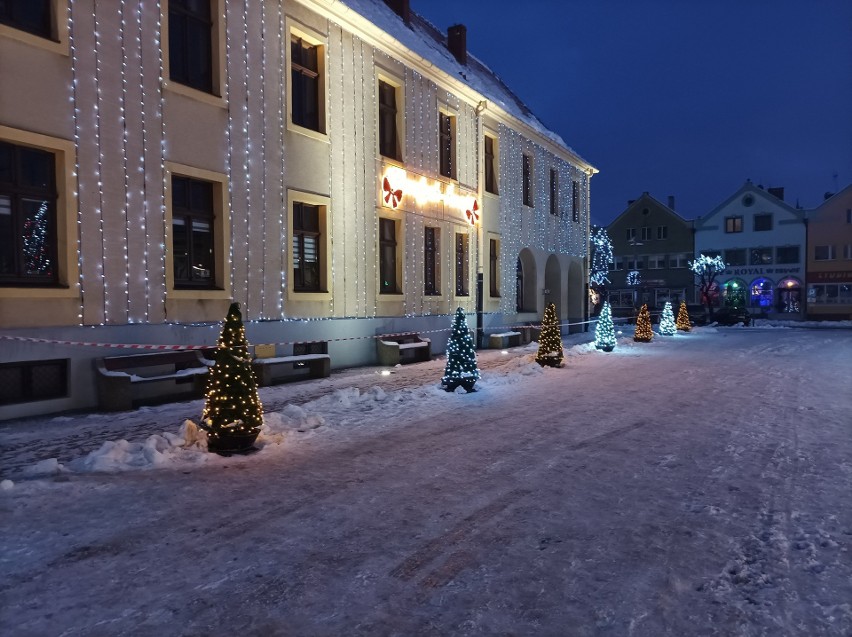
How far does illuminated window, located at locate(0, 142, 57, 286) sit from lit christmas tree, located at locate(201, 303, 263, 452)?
4291mm

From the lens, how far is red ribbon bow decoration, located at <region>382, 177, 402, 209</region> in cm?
1617

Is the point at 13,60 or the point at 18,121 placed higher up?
the point at 13,60

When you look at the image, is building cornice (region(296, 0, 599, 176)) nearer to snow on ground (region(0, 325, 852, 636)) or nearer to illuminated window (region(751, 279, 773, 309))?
snow on ground (region(0, 325, 852, 636))

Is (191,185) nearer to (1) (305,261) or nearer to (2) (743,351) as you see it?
(1) (305,261)


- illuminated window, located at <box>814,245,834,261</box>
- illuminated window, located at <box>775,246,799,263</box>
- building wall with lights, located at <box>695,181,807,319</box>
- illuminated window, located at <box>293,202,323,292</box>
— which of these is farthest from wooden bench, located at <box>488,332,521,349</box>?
illuminated window, located at <box>814,245,834,261</box>

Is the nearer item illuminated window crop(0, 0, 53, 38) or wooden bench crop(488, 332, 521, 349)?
illuminated window crop(0, 0, 53, 38)

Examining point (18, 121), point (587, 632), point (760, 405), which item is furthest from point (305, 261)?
point (587, 632)

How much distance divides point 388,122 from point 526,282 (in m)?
11.3

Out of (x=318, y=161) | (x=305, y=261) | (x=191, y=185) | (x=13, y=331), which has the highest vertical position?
(x=318, y=161)

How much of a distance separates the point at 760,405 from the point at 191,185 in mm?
11104

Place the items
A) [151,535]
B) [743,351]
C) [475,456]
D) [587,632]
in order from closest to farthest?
[587,632] < [151,535] < [475,456] < [743,351]

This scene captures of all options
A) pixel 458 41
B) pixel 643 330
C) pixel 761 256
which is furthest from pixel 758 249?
pixel 458 41

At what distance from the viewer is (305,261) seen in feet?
46.1

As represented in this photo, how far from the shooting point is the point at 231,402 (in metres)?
6.62
